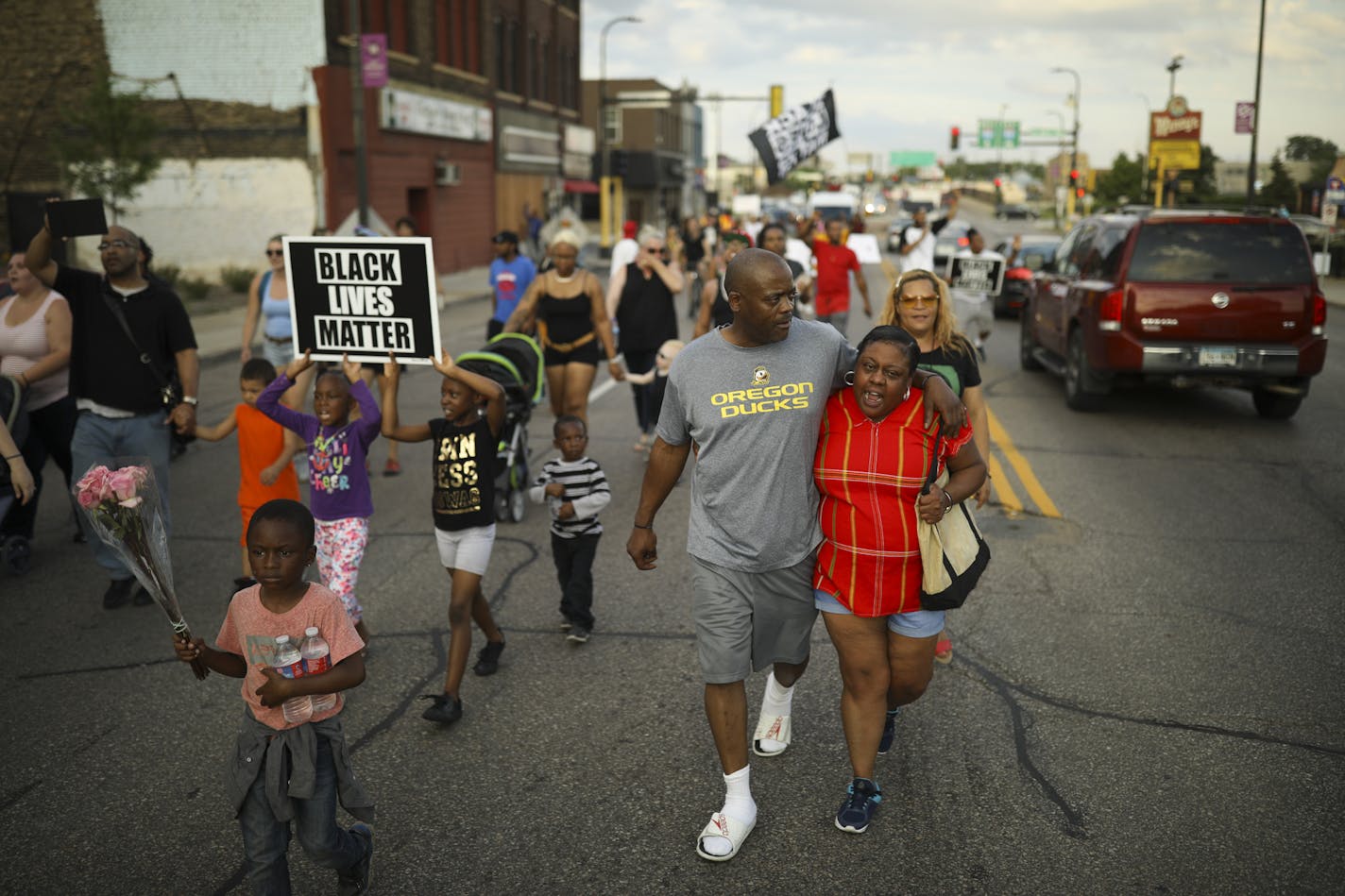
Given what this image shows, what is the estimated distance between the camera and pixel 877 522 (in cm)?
373

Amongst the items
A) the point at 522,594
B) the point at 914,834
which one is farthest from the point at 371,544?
the point at 914,834

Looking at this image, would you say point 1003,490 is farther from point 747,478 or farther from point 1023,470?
point 747,478

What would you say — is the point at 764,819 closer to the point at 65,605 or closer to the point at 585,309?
the point at 65,605

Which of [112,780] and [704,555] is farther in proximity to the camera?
[112,780]

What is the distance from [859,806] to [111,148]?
2204cm

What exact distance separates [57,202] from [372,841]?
4.00m

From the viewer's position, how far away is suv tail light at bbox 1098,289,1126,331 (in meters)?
10.9

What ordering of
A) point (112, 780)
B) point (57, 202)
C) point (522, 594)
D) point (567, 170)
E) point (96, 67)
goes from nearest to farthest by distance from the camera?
point (112, 780) < point (57, 202) < point (522, 594) < point (96, 67) < point (567, 170)

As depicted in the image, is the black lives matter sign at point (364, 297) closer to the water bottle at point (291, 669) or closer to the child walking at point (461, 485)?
the child walking at point (461, 485)

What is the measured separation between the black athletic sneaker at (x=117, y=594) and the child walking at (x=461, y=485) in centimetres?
228

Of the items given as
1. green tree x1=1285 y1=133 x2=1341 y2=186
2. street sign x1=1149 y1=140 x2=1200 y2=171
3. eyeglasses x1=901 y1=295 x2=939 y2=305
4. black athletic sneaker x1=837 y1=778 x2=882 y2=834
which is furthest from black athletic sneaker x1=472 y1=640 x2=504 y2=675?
green tree x1=1285 y1=133 x2=1341 y2=186

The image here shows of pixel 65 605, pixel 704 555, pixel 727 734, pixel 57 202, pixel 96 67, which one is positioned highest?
pixel 96 67

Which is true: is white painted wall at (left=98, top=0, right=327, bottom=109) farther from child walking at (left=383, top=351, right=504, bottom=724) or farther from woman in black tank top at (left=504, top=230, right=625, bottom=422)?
child walking at (left=383, top=351, right=504, bottom=724)

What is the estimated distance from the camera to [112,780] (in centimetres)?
430
